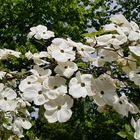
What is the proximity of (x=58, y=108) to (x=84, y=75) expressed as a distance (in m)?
0.23

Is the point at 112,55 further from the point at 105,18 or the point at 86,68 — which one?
the point at 105,18

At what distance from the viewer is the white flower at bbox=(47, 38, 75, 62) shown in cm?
262

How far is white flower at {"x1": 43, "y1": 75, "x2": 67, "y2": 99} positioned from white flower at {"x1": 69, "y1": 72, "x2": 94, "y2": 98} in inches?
1.7

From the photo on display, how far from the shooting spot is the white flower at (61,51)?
2619 millimetres

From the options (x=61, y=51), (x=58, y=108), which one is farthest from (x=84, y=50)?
(x=58, y=108)

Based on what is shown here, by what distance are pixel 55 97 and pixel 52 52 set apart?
0.91 ft

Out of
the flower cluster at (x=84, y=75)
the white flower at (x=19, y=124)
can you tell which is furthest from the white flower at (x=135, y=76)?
the white flower at (x=19, y=124)

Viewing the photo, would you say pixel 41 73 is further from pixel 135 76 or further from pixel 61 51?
pixel 135 76

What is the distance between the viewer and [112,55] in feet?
8.84

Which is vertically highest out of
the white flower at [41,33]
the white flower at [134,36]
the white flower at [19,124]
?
the white flower at [134,36]

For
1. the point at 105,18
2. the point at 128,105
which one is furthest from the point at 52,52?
the point at 105,18

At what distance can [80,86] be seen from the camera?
2.58 metres

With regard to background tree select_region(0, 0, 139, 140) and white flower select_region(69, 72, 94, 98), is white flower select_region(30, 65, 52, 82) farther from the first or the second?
background tree select_region(0, 0, 139, 140)

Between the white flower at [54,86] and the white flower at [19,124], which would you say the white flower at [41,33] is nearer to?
the white flower at [54,86]
